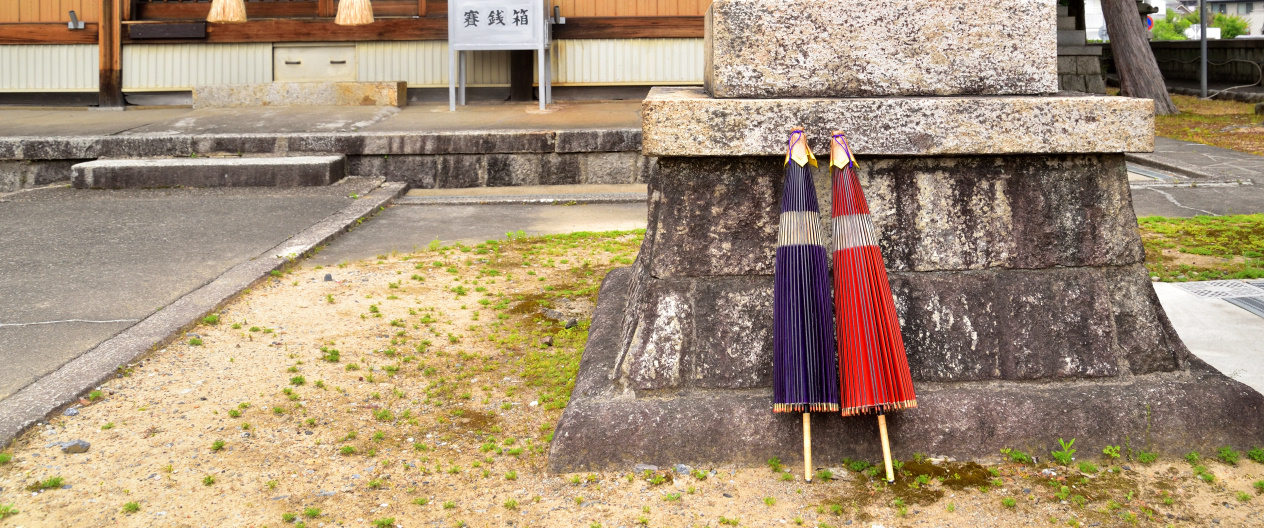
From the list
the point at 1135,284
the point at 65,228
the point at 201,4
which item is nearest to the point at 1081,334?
the point at 1135,284

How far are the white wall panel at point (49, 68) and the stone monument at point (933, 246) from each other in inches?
401

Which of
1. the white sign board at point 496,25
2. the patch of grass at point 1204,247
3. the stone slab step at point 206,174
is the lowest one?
the patch of grass at point 1204,247

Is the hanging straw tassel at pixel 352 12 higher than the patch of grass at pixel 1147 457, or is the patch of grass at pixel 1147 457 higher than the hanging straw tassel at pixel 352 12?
the hanging straw tassel at pixel 352 12

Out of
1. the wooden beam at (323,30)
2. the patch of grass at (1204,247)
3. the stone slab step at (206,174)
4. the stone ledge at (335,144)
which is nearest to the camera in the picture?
the patch of grass at (1204,247)

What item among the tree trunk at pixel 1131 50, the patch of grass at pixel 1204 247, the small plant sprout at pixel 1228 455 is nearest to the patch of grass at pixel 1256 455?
the small plant sprout at pixel 1228 455

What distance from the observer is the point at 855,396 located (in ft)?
8.32

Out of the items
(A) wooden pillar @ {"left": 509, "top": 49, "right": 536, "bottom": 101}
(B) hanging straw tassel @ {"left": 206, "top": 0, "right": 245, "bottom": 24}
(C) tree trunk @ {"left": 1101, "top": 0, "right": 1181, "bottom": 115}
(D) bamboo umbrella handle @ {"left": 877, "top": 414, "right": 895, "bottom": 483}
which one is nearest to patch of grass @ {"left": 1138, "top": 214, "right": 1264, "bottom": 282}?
(D) bamboo umbrella handle @ {"left": 877, "top": 414, "right": 895, "bottom": 483}

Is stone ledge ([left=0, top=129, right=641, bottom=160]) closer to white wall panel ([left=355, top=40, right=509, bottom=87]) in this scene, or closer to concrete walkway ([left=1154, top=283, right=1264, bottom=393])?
white wall panel ([left=355, top=40, right=509, bottom=87])

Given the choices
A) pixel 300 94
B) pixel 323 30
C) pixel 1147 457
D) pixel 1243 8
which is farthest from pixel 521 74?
pixel 1243 8

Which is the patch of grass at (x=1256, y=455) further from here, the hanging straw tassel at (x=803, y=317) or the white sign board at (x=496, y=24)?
the white sign board at (x=496, y=24)

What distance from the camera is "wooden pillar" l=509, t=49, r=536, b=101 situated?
A: 10836mm

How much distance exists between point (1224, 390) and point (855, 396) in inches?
41.1

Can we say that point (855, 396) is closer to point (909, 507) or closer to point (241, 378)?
point (909, 507)

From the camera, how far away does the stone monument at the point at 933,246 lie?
270 centimetres
